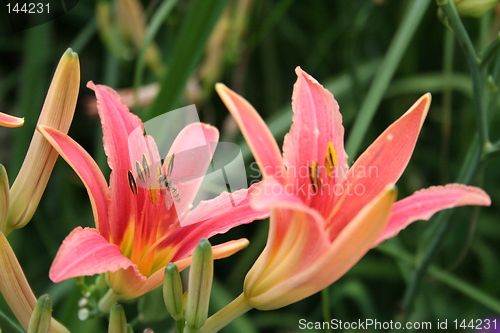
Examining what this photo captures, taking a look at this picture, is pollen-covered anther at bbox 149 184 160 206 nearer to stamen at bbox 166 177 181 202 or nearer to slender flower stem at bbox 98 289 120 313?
stamen at bbox 166 177 181 202

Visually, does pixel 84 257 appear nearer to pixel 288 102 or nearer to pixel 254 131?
pixel 254 131

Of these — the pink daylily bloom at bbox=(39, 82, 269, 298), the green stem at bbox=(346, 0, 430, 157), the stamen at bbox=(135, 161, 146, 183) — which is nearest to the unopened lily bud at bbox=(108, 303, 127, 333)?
the pink daylily bloom at bbox=(39, 82, 269, 298)

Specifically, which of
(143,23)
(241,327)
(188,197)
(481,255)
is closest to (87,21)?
(143,23)

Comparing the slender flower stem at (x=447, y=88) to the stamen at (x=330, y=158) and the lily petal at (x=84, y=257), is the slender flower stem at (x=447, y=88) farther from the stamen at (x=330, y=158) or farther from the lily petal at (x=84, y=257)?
the lily petal at (x=84, y=257)

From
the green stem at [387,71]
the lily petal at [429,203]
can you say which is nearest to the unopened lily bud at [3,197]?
the lily petal at [429,203]

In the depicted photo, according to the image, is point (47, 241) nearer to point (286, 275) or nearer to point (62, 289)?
point (62, 289)
